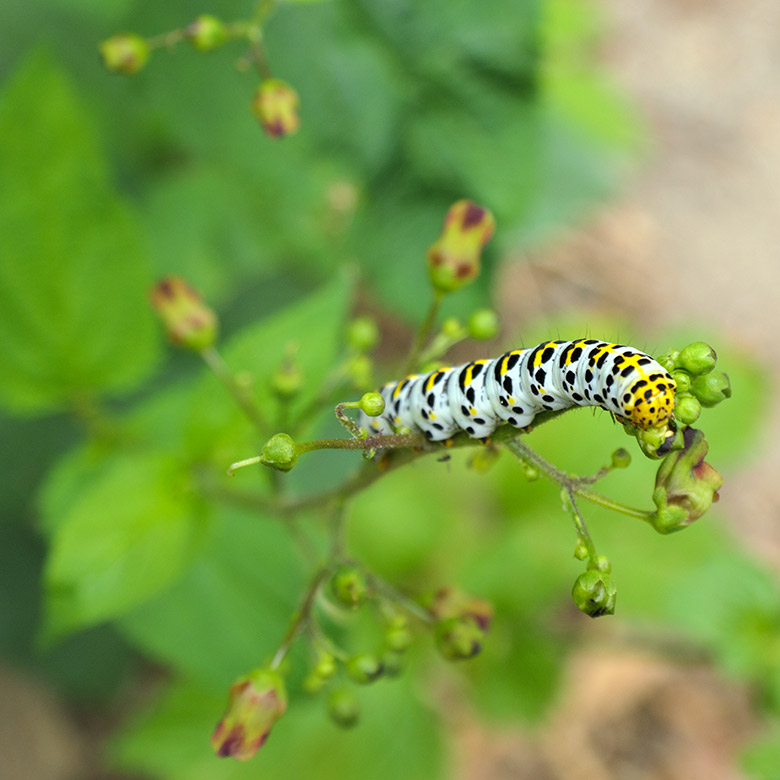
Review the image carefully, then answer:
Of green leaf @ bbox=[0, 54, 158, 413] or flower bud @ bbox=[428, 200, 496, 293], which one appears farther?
green leaf @ bbox=[0, 54, 158, 413]

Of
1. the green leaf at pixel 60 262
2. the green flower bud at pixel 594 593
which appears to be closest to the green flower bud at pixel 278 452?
the green flower bud at pixel 594 593

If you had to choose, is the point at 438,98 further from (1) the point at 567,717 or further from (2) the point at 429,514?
(1) the point at 567,717

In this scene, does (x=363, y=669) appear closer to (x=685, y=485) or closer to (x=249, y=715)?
(x=249, y=715)

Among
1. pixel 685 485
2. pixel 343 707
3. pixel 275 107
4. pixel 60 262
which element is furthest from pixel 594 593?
pixel 60 262

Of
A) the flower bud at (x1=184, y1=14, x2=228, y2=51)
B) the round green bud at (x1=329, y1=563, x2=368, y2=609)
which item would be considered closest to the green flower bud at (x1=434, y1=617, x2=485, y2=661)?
the round green bud at (x1=329, y1=563, x2=368, y2=609)

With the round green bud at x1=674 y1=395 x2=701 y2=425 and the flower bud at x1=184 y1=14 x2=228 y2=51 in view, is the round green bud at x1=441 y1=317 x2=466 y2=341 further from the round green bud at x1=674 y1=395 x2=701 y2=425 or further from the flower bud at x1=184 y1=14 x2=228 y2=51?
the flower bud at x1=184 y1=14 x2=228 y2=51

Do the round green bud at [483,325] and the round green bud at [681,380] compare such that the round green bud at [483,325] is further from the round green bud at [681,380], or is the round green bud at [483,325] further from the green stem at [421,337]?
the round green bud at [681,380]

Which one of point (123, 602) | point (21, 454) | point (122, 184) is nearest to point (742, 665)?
point (123, 602)
